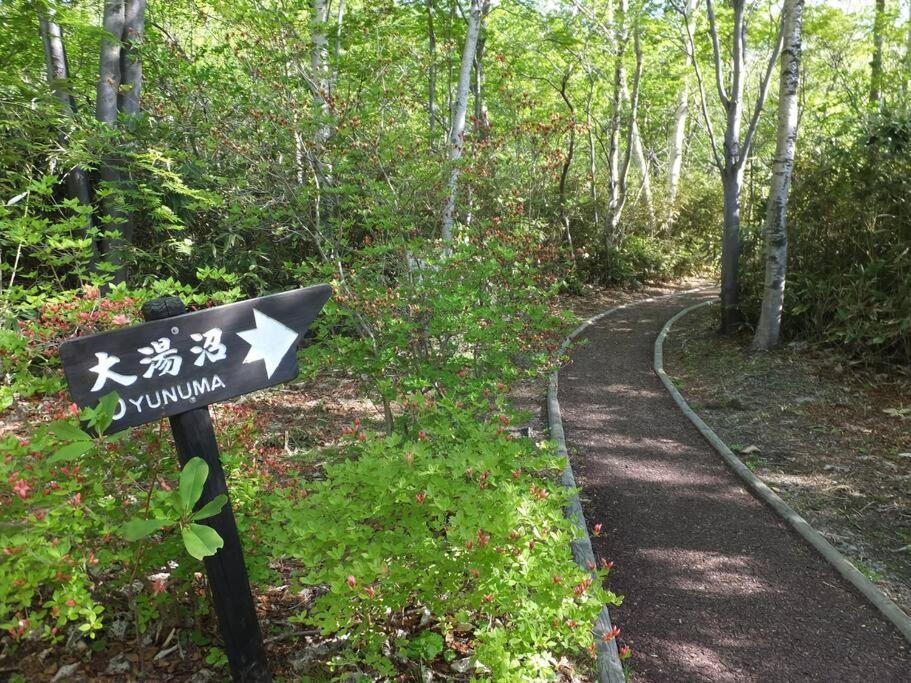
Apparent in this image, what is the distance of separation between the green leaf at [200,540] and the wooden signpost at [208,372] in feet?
1.08

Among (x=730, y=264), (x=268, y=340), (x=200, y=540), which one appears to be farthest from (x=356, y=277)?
(x=730, y=264)

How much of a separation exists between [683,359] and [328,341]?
6736mm

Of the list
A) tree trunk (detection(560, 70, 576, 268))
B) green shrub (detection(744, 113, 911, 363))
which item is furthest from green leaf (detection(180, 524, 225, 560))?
tree trunk (detection(560, 70, 576, 268))

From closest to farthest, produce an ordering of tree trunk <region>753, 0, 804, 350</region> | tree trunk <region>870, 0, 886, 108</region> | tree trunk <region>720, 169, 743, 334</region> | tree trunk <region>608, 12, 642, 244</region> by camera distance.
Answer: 1. tree trunk <region>753, 0, 804, 350</region>
2. tree trunk <region>720, 169, 743, 334</region>
3. tree trunk <region>870, 0, 886, 108</region>
4. tree trunk <region>608, 12, 642, 244</region>

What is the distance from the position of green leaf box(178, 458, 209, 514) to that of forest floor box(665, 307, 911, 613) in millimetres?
4115

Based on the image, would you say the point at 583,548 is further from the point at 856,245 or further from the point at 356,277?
the point at 856,245

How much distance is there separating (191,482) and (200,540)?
0.63 feet

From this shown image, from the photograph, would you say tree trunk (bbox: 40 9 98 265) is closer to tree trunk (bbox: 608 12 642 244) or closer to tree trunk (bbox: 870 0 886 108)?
tree trunk (bbox: 608 12 642 244)

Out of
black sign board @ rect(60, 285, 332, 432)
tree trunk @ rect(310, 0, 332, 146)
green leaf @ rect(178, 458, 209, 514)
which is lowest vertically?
green leaf @ rect(178, 458, 209, 514)

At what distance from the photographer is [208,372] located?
2041mm

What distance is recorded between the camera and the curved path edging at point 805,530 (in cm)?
342

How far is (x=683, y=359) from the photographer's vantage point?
9.41 meters

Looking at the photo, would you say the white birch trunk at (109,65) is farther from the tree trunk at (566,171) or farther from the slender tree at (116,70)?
the tree trunk at (566,171)

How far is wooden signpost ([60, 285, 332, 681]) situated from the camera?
187cm
